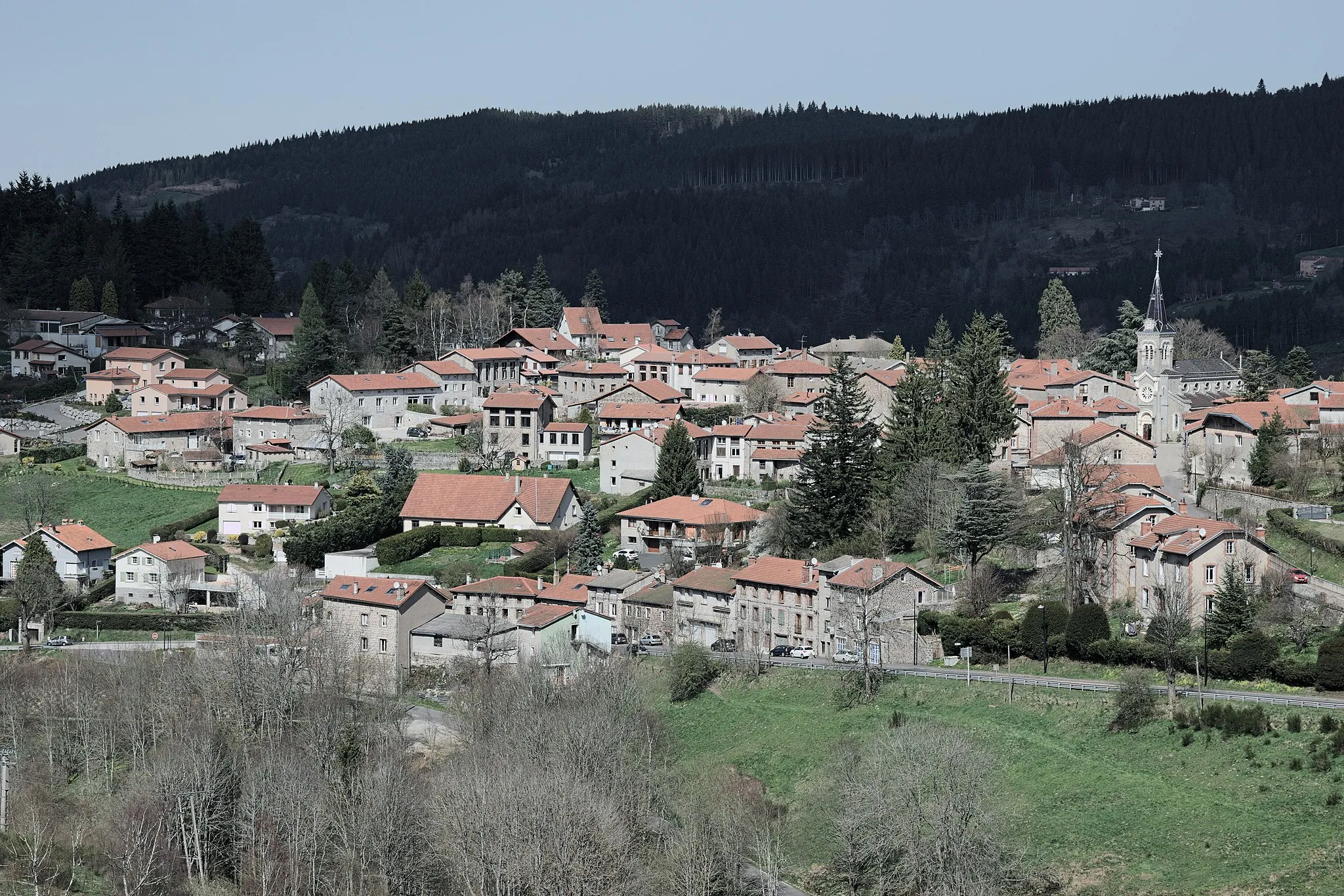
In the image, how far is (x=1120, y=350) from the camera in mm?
95500

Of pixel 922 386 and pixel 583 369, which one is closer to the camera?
pixel 922 386

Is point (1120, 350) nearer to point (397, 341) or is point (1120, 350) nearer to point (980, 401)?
point (980, 401)

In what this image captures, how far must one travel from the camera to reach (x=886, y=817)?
147 ft

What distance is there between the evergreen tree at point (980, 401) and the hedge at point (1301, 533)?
1402 cm

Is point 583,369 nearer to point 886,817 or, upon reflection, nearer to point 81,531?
point 81,531

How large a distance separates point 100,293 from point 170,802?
73883 millimetres

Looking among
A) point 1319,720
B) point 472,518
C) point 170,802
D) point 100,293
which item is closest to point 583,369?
point 472,518

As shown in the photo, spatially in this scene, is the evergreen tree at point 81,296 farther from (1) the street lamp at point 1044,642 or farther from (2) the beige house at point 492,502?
(1) the street lamp at point 1044,642

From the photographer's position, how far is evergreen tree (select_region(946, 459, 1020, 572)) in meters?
62.4

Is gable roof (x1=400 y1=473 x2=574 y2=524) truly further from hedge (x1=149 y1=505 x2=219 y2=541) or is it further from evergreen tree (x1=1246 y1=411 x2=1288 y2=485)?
evergreen tree (x1=1246 y1=411 x2=1288 y2=485)

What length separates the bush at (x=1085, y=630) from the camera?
2108 inches

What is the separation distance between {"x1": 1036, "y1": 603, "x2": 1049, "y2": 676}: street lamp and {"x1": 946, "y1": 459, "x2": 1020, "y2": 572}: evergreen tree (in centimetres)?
746

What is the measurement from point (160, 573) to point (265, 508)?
23.3ft

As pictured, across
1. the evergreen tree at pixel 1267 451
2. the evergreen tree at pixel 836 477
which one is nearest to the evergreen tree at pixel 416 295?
the evergreen tree at pixel 836 477
